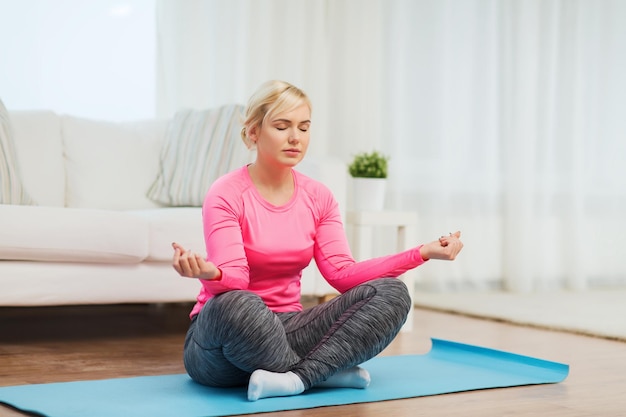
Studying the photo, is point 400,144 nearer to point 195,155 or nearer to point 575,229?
point 575,229

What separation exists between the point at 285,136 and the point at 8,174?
136 cm

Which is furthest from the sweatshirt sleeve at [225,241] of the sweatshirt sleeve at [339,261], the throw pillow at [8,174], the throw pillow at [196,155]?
the throw pillow at [196,155]

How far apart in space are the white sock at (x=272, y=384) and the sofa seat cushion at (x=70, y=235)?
102 centimetres

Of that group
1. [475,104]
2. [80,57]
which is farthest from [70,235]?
[475,104]

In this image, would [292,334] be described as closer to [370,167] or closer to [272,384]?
[272,384]

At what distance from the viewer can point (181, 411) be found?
1836mm

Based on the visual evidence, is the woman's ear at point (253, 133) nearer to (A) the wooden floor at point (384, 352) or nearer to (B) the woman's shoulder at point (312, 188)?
(B) the woman's shoulder at point (312, 188)

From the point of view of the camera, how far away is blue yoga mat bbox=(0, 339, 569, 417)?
1.86 m

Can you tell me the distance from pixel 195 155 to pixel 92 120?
19.7 inches

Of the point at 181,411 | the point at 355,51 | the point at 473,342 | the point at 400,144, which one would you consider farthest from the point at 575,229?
the point at 181,411

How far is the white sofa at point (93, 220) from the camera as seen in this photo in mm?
2711

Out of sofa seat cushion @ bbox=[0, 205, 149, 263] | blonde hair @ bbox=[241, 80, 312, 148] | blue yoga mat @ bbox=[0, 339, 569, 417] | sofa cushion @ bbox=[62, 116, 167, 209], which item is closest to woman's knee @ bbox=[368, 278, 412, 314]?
blue yoga mat @ bbox=[0, 339, 569, 417]

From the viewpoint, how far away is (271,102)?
2.09m

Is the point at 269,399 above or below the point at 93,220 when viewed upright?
below
